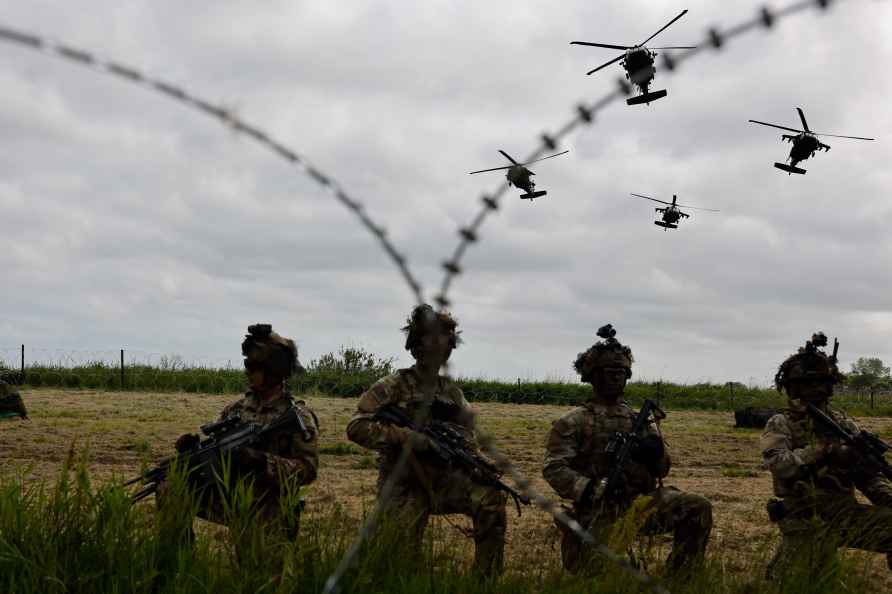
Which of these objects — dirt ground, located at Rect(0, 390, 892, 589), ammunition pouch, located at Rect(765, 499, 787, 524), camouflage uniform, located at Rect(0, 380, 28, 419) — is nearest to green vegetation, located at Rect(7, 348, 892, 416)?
dirt ground, located at Rect(0, 390, 892, 589)

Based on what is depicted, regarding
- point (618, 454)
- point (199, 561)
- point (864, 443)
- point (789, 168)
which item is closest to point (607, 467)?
point (618, 454)

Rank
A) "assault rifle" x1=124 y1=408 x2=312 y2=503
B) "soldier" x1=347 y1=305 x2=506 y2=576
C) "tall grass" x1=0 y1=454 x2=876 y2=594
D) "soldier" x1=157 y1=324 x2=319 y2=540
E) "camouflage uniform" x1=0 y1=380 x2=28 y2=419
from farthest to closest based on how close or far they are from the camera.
A: 1. "camouflage uniform" x1=0 y1=380 x2=28 y2=419
2. "soldier" x1=347 y1=305 x2=506 y2=576
3. "soldier" x1=157 y1=324 x2=319 y2=540
4. "assault rifle" x1=124 y1=408 x2=312 y2=503
5. "tall grass" x1=0 y1=454 x2=876 y2=594

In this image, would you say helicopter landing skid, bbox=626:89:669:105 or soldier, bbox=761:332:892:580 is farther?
helicopter landing skid, bbox=626:89:669:105

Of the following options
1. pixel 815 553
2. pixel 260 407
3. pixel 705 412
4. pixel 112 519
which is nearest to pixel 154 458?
pixel 260 407

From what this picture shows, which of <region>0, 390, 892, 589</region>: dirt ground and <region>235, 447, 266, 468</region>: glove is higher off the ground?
<region>235, 447, 266, 468</region>: glove

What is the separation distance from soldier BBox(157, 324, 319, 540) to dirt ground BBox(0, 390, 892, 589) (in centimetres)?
55

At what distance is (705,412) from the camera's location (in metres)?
26.4

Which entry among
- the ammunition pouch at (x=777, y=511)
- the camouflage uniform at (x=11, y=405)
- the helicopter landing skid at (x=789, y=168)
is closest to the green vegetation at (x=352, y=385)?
the camouflage uniform at (x=11, y=405)

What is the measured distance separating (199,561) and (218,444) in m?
1.64

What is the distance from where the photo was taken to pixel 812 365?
258 inches

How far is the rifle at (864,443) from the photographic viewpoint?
20.4 ft

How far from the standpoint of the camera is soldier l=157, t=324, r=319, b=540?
5.49m

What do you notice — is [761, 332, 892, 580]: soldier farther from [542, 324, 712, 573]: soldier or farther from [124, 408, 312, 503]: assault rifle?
[124, 408, 312, 503]: assault rifle

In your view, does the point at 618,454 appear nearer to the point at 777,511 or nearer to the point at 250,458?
the point at 777,511
